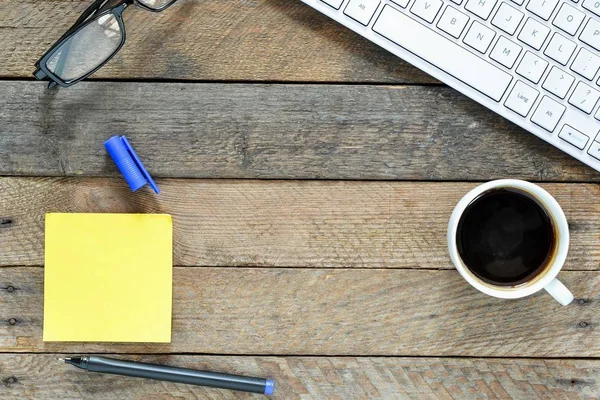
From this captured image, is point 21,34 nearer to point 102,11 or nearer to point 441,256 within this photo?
point 102,11

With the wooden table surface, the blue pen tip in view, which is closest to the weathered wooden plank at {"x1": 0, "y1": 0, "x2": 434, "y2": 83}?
the wooden table surface

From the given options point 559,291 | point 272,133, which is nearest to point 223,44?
point 272,133

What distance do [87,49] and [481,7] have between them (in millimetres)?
413

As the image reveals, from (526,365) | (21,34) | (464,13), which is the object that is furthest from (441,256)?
(21,34)

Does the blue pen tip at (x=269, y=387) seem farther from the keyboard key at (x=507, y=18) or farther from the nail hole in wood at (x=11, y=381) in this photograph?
the keyboard key at (x=507, y=18)

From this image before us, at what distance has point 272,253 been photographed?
28.6 inches

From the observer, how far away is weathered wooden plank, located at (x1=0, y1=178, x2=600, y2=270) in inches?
28.5

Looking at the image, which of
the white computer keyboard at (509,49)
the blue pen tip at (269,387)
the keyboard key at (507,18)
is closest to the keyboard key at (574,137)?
the white computer keyboard at (509,49)

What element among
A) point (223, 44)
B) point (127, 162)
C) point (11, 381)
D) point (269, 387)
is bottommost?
point (11, 381)

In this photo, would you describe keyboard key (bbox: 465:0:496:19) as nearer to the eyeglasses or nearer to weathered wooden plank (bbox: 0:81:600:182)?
weathered wooden plank (bbox: 0:81:600:182)

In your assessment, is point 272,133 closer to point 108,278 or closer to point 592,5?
point 108,278

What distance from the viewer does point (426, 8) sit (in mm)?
666

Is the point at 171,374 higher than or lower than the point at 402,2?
lower

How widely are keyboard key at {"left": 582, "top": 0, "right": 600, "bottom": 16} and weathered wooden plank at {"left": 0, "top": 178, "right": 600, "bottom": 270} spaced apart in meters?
0.19
